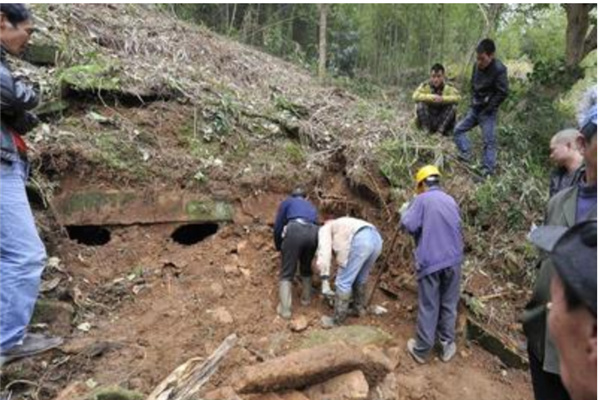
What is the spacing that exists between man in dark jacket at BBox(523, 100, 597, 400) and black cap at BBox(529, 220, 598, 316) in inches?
47.7

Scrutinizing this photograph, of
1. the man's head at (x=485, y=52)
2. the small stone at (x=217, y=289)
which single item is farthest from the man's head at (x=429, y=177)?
the man's head at (x=485, y=52)

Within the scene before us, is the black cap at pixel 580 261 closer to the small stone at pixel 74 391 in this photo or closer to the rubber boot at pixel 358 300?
the small stone at pixel 74 391

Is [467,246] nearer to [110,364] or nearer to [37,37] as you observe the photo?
[110,364]

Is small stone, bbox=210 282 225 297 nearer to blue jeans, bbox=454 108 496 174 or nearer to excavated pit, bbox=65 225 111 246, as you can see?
excavated pit, bbox=65 225 111 246

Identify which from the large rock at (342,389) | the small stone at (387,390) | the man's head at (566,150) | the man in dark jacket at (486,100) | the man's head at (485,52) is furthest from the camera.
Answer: the man in dark jacket at (486,100)

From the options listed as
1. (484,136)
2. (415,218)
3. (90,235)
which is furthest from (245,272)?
(484,136)

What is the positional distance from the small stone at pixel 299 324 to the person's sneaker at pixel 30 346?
179cm

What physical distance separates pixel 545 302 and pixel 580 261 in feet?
4.48

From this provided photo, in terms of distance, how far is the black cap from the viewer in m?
0.98

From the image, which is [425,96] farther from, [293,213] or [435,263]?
[435,263]

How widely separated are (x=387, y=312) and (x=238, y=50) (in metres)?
6.50

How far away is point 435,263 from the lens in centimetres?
457

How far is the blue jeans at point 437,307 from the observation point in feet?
15.1

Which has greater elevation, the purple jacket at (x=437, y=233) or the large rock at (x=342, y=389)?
the purple jacket at (x=437, y=233)
